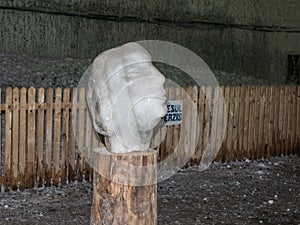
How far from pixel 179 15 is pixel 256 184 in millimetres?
8361

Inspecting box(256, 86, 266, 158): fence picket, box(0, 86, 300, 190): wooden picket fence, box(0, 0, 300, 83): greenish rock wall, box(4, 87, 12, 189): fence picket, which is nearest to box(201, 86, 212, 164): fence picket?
box(0, 86, 300, 190): wooden picket fence

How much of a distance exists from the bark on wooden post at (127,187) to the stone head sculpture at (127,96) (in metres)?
0.15

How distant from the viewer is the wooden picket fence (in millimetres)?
6305

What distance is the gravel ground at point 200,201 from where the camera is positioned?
5.50 metres

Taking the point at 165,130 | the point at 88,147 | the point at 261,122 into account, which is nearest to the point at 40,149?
the point at 88,147

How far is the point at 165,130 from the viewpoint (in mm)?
7602

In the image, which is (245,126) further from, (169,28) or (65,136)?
(169,28)

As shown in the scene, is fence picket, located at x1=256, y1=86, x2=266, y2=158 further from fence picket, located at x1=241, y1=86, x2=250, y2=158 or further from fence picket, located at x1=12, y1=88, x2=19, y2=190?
fence picket, located at x1=12, y1=88, x2=19, y2=190

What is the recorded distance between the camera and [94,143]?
687cm

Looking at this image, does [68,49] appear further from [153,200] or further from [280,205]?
Result: [153,200]

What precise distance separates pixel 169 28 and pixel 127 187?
35.7ft

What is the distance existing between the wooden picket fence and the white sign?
0.09 metres

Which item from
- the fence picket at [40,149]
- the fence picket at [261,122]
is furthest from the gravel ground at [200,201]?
the fence picket at [261,122]

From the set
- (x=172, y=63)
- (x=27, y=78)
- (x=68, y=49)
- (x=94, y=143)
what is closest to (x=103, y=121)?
(x=94, y=143)
